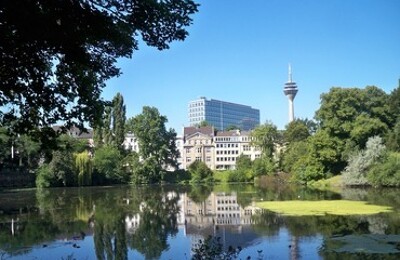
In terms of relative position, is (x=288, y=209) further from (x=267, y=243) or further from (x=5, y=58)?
(x=5, y=58)

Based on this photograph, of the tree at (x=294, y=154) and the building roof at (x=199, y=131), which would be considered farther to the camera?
the building roof at (x=199, y=131)

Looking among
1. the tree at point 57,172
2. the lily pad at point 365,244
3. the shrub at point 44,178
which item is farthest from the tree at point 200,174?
the lily pad at point 365,244

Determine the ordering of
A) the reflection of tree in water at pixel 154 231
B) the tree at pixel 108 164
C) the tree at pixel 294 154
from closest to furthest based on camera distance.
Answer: the reflection of tree in water at pixel 154 231
the tree at pixel 294 154
the tree at pixel 108 164

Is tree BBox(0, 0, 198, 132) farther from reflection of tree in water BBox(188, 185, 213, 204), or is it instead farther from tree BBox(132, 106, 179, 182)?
tree BBox(132, 106, 179, 182)

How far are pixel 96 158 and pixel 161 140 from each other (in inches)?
661

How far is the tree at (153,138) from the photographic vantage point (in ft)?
305

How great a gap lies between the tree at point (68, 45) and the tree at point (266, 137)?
86.0 m

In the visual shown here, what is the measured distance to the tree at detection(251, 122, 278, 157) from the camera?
93688 mm

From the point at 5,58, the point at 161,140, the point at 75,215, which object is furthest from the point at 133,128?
the point at 5,58

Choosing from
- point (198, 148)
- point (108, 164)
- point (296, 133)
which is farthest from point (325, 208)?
point (198, 148)

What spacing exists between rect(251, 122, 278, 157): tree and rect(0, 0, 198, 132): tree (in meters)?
86.0

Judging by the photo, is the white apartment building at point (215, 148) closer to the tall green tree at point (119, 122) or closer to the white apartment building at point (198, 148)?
the white apartment building at point (198, 148)

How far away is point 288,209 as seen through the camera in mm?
31219

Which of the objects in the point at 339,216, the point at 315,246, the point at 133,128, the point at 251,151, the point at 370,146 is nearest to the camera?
the point at 315,246
